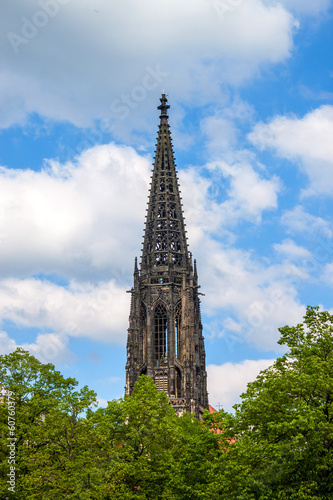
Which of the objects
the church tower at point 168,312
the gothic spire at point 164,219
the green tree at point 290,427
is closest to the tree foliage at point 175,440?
the green tree at point 290,427

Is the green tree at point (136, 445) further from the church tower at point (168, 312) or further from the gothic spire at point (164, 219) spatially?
the gothic spire at point (164, 219)

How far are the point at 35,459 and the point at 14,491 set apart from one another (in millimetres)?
2716

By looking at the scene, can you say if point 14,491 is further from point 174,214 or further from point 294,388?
point 174,214

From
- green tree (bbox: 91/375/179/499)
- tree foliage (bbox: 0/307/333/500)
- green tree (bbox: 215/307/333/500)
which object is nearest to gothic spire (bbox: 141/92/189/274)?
tree foliage (bbox: 0/307/333/500)

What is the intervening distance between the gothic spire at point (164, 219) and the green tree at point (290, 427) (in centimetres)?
6245

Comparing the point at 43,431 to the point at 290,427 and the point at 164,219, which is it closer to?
the point at 290,427

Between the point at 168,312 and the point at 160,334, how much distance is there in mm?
3201

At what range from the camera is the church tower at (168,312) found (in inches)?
3743

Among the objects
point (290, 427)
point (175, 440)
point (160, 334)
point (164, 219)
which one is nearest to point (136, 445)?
point (175, 440)

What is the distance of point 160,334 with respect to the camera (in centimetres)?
9862

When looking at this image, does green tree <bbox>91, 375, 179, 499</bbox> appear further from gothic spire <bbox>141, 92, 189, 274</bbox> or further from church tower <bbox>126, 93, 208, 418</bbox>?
gothic spire <bbox>141, 92, 189, 274</bbox>

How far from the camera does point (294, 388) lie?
36.3 meters

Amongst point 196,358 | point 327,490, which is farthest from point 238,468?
point 196,358

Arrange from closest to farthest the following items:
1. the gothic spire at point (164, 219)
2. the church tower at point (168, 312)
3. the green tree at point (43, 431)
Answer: the green tree at point (43, 431)
the church tower at point (168, 312)
the gothic spire at point (164, 219)
